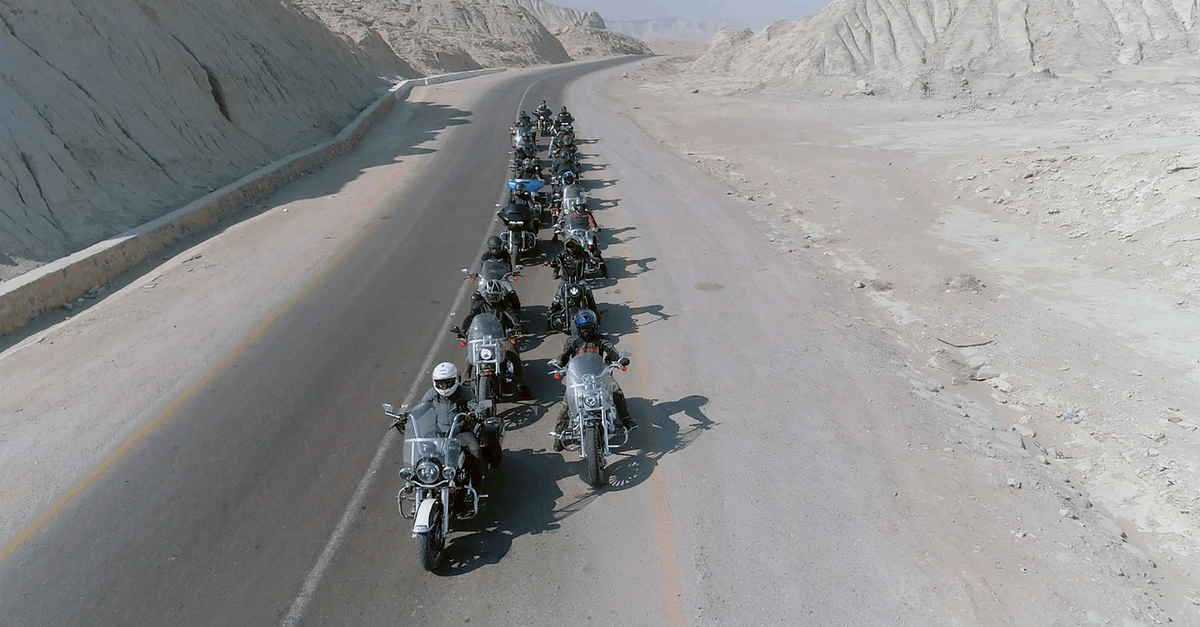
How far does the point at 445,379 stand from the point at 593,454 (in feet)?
6.19

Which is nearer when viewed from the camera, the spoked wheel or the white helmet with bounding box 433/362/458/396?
the spoked wheel

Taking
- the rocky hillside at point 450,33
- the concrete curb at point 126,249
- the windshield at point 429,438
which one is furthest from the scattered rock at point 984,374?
the rocky hillside at point 450,33

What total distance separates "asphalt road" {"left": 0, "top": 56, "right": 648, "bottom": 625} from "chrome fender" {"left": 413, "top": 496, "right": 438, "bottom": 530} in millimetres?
572

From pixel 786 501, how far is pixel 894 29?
5282 cm

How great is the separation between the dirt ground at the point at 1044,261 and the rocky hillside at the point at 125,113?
1687 centimetres


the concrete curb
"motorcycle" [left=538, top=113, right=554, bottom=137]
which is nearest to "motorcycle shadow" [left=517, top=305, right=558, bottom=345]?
the concrete curb

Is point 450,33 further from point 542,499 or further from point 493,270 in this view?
point 542,499

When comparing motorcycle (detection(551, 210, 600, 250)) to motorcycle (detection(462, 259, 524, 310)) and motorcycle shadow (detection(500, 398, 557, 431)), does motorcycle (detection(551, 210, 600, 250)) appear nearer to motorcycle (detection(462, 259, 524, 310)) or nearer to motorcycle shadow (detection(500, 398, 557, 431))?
motorcycle (detection(462, 259, 524, 310))

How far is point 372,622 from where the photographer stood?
6285 millimetres

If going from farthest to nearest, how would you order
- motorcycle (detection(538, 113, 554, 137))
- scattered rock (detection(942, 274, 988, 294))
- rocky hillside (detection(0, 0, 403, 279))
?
motorcycle (detection(538, 113, 554, 137)) → rocky hillside (detection(0, 0, 403, 279)) → scattered rock (detection(942, 274, 988, 294))

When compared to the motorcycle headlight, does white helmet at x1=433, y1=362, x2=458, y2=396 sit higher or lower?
higher

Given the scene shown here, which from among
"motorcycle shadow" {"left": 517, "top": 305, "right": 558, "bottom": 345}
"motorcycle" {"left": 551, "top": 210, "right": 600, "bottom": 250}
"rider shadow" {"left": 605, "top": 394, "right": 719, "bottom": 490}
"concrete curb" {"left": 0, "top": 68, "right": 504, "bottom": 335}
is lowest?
"rider shadow" {"left": 605, "top": 394, "right": 719, "bottom": 490}

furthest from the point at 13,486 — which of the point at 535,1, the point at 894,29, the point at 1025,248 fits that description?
the point at 535,1

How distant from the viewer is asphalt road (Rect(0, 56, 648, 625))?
6645 mm
